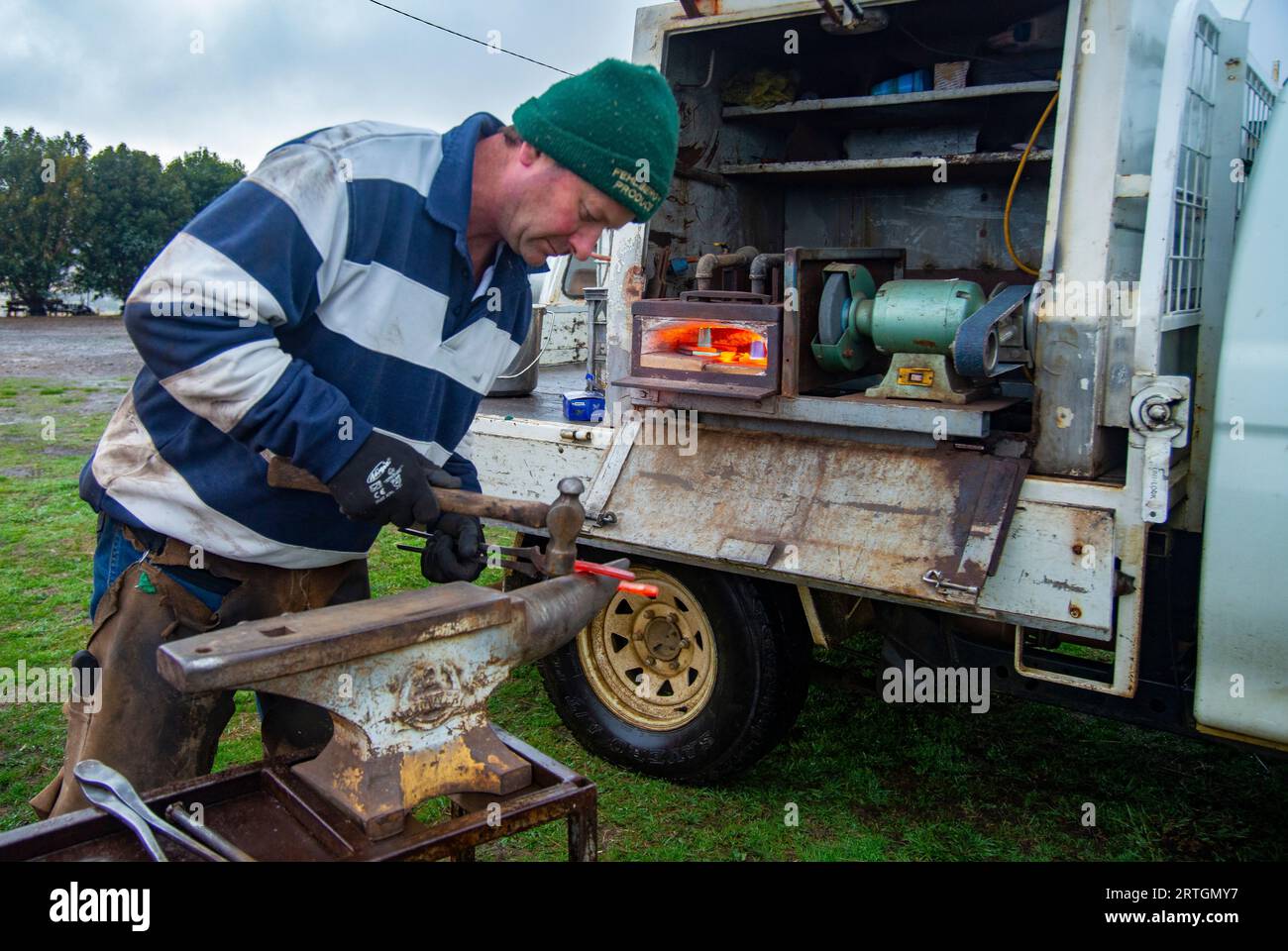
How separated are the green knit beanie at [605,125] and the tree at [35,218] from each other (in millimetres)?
27629

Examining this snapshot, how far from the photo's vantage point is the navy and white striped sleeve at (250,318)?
171cm

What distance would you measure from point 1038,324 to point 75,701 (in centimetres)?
241

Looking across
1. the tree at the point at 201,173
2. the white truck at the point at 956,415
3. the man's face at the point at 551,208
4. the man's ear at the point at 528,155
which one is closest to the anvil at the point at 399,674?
the man's face at the point at 551,208

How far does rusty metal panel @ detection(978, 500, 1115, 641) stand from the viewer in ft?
8.53

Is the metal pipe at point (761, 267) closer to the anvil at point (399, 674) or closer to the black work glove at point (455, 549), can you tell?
the black work glove at point (455, 549)

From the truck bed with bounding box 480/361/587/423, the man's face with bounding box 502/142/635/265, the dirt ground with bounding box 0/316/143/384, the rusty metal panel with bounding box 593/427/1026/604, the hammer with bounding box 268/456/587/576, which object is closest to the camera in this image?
the hammer with bounding box 268/456/587/576

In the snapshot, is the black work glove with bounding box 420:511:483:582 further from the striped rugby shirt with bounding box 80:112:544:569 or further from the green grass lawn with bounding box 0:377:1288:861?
the green grass lawn with bounding box 0:377:1288:861

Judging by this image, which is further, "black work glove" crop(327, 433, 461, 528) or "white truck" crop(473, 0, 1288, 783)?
"white truck" crop(473, 0, 1288, 783)

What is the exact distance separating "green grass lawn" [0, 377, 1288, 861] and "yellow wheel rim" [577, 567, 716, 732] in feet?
0.82

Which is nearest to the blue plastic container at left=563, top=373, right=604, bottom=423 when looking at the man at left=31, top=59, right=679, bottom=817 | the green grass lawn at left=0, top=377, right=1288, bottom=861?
the green grass lawn at left=0, top=377, right=1288, bottom=861

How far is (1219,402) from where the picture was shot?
262 centimetres

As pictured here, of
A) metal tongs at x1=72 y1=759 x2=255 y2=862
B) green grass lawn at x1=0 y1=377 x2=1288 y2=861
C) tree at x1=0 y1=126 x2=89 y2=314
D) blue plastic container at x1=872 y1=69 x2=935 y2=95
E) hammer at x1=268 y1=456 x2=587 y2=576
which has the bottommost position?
green grass lawn at x1=0 y1=377 x2=1288 y2=861

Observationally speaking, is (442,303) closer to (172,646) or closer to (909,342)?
(172,646)

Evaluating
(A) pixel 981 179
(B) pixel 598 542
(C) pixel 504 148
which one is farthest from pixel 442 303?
(A) pixel 981 179
